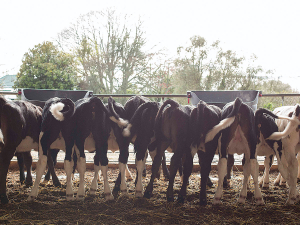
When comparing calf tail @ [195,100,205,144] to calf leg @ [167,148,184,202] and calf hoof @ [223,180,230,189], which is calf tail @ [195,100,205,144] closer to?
calf leg @ [167,148,184,202]

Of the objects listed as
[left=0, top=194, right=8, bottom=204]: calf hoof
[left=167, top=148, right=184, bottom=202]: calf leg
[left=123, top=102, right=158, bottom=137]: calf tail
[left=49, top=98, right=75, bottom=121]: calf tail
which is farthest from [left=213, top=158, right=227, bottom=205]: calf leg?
[left=0, top=194, right=8, bottom=204]: calf hoof

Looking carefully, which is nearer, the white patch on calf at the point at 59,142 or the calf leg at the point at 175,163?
the calf leg at the point at 175,163

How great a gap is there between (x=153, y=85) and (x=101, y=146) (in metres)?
16.7

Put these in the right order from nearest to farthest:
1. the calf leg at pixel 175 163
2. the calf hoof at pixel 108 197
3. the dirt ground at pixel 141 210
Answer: the dirt ground at pixel 141 210 → the calf leg at pixel 175 163 → the calf hoof at pixel 108 197

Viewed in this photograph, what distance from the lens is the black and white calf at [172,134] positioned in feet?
10.1

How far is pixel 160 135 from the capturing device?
317 cm

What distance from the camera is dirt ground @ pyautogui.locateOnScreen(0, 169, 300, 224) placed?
8.48 feet

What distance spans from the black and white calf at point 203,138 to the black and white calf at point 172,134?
81 millimetres

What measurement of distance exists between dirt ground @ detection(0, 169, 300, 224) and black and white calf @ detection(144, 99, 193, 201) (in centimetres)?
31

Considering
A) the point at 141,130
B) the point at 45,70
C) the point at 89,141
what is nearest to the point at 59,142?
the point at 89,141

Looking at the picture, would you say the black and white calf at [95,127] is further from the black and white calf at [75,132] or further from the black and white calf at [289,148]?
the black and white calf at [289,148]

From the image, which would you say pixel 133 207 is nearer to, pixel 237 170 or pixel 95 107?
pixel 95 107

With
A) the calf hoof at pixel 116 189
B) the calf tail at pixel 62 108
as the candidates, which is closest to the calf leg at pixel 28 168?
the calf tail at pixel 62 108

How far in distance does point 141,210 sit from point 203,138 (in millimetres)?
1226
